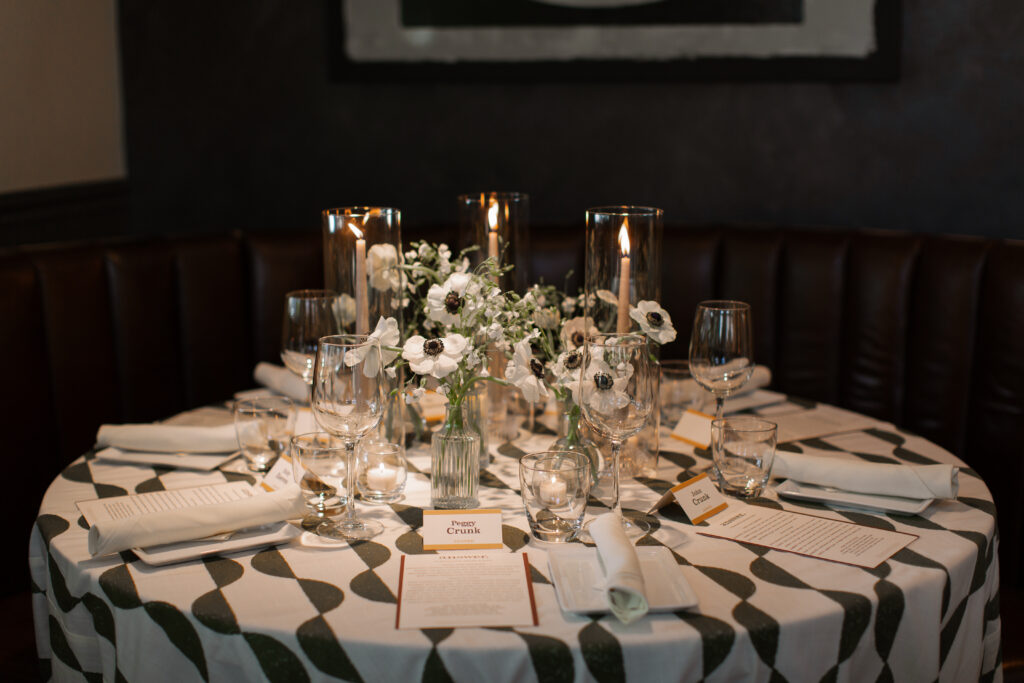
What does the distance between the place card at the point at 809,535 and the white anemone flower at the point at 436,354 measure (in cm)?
40

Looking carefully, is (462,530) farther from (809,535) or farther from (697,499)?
(809,535)

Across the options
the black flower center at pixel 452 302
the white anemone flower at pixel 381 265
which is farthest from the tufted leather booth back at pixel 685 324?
the black flower center at pixel 452 302

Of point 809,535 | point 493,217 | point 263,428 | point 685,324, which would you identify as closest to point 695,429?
point 809,535

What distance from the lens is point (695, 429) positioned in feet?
5.23

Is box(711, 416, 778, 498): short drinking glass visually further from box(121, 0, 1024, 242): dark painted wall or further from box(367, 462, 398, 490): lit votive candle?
box(121, 0, 1024, 242): dark painted wall

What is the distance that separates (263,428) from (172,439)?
0.51 ft

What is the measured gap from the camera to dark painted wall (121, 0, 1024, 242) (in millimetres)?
2572

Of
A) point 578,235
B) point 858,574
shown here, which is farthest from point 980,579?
point 578,235

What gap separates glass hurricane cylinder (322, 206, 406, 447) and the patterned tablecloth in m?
0.22

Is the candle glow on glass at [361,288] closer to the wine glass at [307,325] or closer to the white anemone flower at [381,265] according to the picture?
the white anemone flower at [381,265]

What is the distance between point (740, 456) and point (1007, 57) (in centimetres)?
179

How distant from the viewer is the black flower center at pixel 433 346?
48.1 inches

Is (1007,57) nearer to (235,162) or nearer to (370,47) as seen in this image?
(370,47)

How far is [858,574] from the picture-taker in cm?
108
